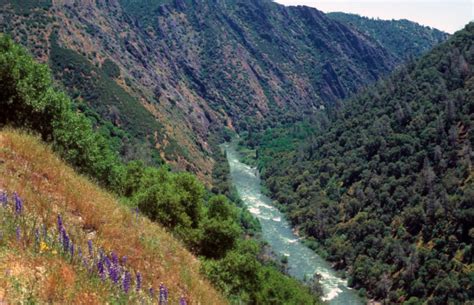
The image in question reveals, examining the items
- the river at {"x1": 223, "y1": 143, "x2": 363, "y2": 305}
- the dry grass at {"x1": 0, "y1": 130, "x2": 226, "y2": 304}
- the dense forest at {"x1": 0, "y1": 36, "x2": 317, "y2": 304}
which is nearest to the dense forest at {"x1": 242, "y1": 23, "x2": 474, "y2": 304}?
the river at {"x1": 223, "y1": 143, "x2": 363, "y2": 305}

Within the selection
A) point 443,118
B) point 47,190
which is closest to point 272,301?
point 47,190

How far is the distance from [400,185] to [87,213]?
4222 inches

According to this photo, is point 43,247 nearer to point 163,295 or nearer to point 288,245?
point 163,295

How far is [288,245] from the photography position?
110250mm

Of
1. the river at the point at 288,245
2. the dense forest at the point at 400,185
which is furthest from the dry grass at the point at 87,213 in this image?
the river at the point at 288,245

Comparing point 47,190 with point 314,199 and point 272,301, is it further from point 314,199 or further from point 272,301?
point 314,199

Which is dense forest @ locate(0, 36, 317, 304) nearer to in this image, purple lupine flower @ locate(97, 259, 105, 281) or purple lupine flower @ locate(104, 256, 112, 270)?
purple lupine flower @ locate(104, 256, 112, 270)

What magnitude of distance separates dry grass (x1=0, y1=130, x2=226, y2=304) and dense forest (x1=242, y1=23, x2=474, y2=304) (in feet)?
245

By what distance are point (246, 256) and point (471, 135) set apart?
9351cm

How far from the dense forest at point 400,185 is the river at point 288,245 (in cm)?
307

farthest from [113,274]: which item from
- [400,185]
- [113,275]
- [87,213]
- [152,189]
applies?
[400,185]

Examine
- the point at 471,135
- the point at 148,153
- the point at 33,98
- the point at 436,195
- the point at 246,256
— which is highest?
the point at 471,135

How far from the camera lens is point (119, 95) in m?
139

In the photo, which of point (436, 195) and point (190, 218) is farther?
point (436, 195)
